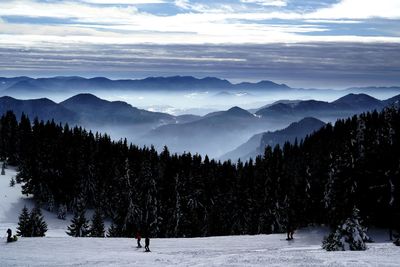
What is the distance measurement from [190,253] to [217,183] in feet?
182

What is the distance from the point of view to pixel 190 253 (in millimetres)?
41406

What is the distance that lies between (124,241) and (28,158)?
57556mm

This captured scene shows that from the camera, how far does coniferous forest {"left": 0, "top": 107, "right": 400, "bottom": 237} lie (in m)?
62.5

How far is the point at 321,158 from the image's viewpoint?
7862 centimetres

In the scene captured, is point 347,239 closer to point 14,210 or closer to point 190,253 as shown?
point 190,253

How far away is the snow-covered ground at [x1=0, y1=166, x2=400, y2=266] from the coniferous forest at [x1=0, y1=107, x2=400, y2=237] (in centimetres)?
605

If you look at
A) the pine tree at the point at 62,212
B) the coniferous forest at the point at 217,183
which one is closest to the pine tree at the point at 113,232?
the coniferous forest at the point at 217,183

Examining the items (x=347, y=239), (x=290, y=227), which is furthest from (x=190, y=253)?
(x=290, y=227)

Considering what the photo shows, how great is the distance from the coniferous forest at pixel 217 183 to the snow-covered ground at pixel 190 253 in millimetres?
6053

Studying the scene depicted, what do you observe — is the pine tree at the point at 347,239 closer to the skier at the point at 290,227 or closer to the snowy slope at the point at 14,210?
the skier at the point at 290,227

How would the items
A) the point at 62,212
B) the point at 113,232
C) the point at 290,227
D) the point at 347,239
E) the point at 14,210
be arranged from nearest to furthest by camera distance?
the point at 347,239 < the point at 290,227 < the point at 113,232 < the point at 14,210 < the point at 62,212

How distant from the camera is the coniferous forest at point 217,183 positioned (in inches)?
2459

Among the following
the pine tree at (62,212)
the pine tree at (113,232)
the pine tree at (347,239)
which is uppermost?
the pine tree at (347,239)

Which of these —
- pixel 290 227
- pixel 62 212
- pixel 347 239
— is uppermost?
pixel 347 239
